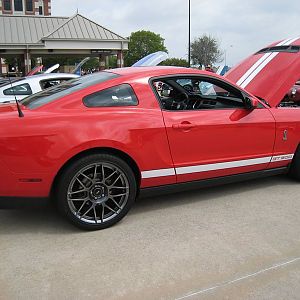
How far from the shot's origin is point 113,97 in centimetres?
379

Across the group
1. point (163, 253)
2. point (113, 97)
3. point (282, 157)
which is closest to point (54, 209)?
point (113, 97)

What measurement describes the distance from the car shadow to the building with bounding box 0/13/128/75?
2433cm

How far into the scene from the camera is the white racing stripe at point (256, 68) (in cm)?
541

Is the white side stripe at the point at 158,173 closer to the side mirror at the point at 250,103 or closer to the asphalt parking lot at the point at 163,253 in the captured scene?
the asphalt parking lot at the point at 163,253

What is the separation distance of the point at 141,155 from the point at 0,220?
5.09 ft

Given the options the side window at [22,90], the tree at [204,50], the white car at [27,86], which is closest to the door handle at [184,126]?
the white car at [27,86]

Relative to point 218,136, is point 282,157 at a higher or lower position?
lower

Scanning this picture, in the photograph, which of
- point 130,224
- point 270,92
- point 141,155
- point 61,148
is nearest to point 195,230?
point 130,224

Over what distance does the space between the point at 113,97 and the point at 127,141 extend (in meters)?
0.48

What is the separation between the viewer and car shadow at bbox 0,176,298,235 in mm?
3492

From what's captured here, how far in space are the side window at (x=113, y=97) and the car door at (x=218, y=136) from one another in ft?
1.07

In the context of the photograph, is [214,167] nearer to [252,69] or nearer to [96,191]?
[96,191]

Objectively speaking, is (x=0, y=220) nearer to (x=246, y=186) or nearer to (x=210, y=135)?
(x=210, y=135)

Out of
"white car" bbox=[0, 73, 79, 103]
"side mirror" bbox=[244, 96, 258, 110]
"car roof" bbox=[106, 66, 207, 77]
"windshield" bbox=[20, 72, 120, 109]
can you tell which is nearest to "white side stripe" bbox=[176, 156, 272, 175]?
"side mirror" bbox=[244, 96, 258, 110]
